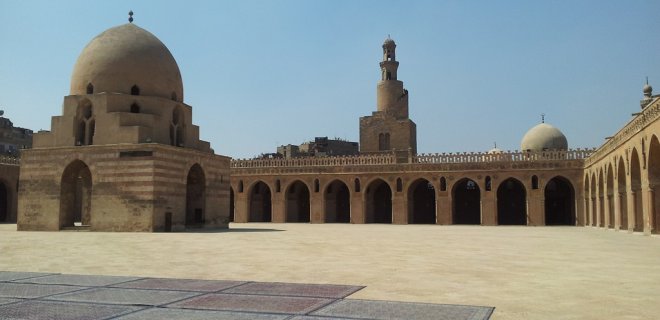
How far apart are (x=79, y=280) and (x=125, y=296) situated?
1840 millimetres

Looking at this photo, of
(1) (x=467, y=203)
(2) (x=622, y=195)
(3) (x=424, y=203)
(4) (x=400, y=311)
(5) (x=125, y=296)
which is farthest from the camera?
(3) (x=424, y=203)

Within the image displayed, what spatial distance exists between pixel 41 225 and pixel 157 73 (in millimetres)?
7974

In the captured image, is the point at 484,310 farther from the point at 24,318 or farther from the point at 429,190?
the point at 429,190

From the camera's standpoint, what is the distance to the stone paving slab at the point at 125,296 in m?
6.18

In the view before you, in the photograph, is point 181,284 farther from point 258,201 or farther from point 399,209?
point 258,201

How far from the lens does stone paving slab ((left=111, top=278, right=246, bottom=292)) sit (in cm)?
727

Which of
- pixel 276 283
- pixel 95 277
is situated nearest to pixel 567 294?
pixel 276 283

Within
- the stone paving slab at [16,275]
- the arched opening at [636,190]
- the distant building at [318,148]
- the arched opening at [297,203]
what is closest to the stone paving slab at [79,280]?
the stone paving slab at [16,275]

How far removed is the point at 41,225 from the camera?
23531 millimetres

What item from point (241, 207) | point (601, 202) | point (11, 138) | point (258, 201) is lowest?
point (241, 207)

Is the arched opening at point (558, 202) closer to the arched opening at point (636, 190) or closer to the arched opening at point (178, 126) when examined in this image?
the arched opening at point (636, 190)

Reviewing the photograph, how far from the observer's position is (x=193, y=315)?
17.9 feet

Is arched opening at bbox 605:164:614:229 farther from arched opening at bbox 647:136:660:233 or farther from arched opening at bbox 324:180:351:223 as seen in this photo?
arched opening at bbox 324:180:351:223

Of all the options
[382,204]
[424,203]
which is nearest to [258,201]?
[382,204]
